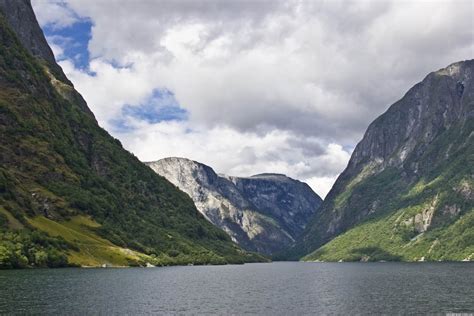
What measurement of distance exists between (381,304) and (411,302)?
7881mm

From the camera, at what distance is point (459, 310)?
103250mm

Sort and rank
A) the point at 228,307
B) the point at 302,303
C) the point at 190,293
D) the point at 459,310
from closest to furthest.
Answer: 1. the point at 459,310
2. the point at 228,307
3. the point at 302,303
4. the point at 190,293

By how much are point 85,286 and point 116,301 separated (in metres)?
36.2

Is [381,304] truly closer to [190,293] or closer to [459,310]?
[459,310]

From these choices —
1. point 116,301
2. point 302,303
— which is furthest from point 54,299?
point 302,303

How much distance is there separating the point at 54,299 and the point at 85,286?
36.8m

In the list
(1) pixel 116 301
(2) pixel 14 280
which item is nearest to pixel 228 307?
(1) pixel 116 301

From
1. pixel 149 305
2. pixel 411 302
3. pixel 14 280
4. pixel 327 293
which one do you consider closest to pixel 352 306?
pixel 411 302

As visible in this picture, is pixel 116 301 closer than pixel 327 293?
Yes

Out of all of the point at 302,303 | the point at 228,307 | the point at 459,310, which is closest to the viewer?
the point at 459,310

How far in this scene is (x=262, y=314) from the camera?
104 m

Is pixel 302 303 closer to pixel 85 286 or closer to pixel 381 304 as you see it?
pixel 381 304

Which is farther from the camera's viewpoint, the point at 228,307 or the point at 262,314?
the point at 228,307

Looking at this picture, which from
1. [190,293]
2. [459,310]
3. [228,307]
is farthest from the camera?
[190,293]
